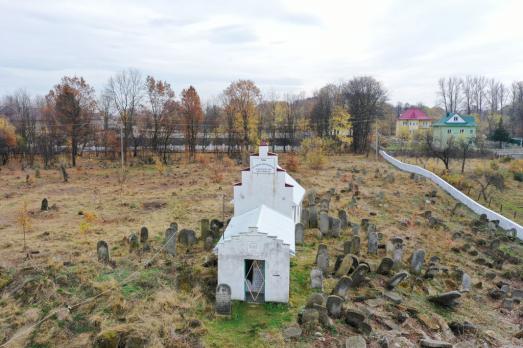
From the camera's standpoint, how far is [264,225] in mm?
11648

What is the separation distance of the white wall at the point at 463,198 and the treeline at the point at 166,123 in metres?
13.3

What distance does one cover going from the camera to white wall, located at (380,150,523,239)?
20094 millimetres

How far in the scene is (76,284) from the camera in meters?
11.8

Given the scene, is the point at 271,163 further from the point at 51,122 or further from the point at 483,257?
the point at 51,122

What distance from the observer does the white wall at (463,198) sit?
20094 millimetres

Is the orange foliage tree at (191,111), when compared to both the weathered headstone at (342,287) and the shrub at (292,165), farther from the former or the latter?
the weathered headstone at (342,287)

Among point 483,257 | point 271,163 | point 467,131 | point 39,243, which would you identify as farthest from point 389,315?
point 467,131

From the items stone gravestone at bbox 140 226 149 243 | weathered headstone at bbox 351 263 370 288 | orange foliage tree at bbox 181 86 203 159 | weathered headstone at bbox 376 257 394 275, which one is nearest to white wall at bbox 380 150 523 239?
weathered headstone at bbox 376 257 394 275

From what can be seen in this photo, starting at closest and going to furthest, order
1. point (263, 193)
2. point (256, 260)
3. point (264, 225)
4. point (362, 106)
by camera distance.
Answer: point (256, 260), point (264, 225), point (263, 193), point (362, 106)

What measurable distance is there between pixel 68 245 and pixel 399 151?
42201mm

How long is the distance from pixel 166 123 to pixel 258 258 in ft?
118

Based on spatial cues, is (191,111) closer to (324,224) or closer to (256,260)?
(324,224)

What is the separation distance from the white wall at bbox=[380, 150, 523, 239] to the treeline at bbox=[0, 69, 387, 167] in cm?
1329

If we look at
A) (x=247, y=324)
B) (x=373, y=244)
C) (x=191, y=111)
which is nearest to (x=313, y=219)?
(x=373, y=244)
